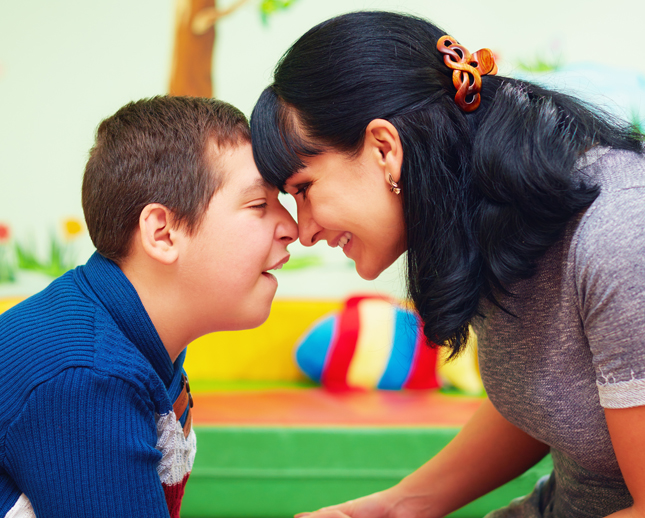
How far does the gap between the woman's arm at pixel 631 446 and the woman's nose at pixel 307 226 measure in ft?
1.68

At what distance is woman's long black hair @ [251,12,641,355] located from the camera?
76 cm

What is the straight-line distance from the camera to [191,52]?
2.38 meters

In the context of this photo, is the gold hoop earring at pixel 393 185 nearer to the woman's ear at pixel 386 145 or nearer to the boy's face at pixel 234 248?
the woman's ear at pixel 386 145

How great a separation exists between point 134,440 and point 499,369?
549mm

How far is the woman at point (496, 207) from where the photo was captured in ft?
2.28

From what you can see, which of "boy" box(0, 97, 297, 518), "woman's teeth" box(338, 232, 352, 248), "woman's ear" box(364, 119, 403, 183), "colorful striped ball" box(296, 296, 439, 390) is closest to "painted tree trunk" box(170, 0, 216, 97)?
"colorful striped ball" box(296, 296, 439, 390)

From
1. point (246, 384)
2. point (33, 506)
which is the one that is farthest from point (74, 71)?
point (33, 506)

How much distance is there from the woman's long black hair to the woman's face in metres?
0.02

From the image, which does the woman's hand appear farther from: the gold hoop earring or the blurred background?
the blurred background

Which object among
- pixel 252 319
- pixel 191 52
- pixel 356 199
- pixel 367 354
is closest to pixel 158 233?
pixel 252 319

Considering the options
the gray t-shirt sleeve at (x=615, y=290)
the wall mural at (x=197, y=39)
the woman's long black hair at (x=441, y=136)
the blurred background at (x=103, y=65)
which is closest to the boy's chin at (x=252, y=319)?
the woman's long black hair at (x=441, y=136)

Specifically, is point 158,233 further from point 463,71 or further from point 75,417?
point 463,71

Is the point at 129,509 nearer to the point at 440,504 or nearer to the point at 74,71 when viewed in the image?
the point at 440,504

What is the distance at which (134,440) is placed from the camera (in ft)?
2.34
